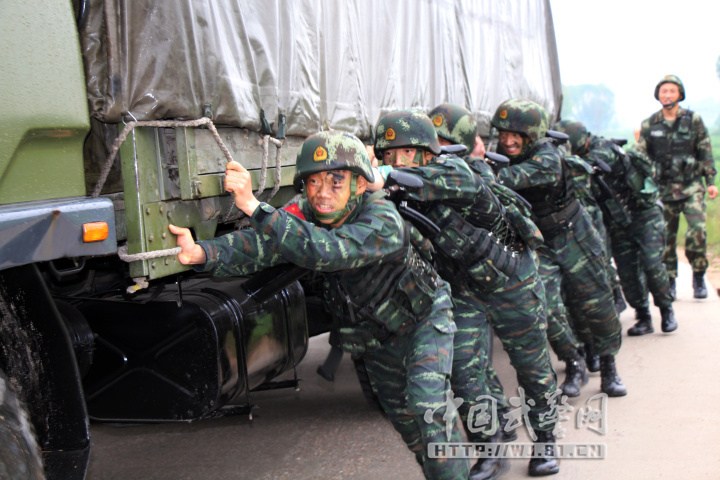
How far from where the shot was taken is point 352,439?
4.39 m

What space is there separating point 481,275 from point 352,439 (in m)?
1.33

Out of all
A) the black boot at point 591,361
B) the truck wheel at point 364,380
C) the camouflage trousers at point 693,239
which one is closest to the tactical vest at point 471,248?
the truck wheel at point 364,380

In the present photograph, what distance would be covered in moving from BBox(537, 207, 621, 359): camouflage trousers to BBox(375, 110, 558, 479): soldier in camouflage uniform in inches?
44.8

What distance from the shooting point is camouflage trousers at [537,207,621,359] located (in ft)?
16.8

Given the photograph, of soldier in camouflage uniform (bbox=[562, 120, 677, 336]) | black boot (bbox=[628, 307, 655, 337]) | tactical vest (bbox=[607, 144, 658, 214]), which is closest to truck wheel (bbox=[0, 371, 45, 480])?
soldier in camouflage uniform (bbox=[562, 120, 677, 336])

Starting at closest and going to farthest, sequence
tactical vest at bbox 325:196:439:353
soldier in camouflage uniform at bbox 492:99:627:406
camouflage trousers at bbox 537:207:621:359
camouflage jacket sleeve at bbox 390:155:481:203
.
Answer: tactical vest at bbox 325:196:439:353
camouflage jacket sleeve at bbox 390:155:481:203
soldier in camouflage uniform at bbox 492:99:627:406
camouflage trousers at bbox 537:207:621:359

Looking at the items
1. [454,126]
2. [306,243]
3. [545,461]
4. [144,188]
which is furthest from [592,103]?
[144,188]

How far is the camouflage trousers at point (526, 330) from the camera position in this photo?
154 inches

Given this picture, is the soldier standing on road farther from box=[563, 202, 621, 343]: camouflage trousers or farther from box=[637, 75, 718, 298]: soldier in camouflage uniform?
box=[637, 75, 718, 298]: soldier in camouflage uniform

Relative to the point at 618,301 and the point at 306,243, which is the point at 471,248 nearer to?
the point at 306,243

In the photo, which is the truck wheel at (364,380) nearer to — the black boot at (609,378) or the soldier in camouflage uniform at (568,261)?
the soldier in camouflage uniform at (568,261)

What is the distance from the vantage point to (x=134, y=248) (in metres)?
2.57

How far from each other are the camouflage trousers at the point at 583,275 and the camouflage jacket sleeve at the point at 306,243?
2.43 m

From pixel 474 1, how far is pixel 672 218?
3517 millimetres
